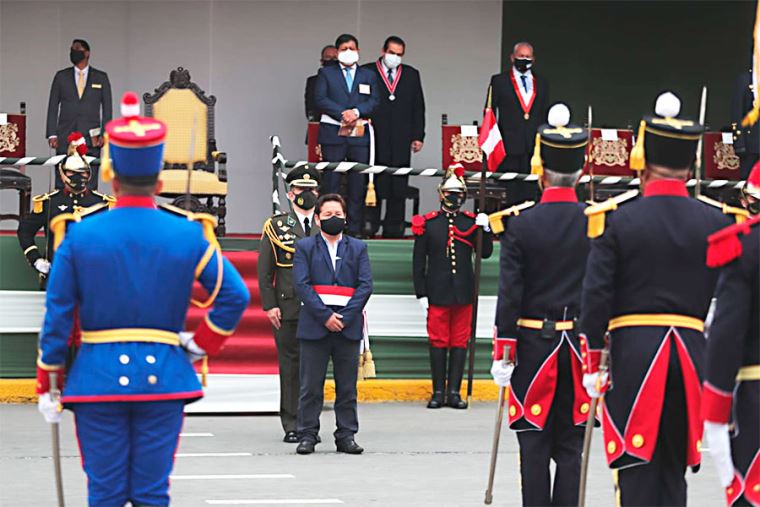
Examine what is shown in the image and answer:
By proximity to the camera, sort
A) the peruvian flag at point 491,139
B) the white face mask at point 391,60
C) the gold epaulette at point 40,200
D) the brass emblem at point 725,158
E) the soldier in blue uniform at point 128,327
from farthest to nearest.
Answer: the brass emblem at point 725,158 < the white face mask at point 391,60 < the peruvian flag at point 491,139 < the gold epaulette at point 40,200 < the soldier in blue uniform at point 128,327

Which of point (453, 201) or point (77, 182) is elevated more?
point (77, 182)

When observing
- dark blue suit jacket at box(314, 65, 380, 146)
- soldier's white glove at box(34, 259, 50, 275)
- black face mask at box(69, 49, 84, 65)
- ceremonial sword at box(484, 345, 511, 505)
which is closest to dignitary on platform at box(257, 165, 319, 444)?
soldier's white glove at box(34, 259, 50, 275)

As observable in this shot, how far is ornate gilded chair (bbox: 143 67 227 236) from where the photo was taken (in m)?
14.8

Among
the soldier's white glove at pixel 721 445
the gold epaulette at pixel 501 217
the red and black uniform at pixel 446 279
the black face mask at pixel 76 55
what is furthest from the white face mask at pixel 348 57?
the soldier's white glove at pixel 721 445

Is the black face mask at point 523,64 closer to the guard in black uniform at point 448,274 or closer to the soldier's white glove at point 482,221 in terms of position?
the guard in black uniform at point 448,274

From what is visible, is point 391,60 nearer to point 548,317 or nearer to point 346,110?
point 346,110

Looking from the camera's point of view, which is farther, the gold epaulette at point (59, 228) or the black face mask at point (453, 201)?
the black face mask at point (453, 201)

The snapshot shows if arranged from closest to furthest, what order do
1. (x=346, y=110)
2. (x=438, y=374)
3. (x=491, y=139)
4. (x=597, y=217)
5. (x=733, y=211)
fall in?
(x=597, y=217) → (x=733, y=211) → (x=438, y=374) → (x=491, y=139) → (x=346, y=110)

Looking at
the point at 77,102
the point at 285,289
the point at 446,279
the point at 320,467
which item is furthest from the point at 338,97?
the point at 320,467

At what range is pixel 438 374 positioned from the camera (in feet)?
43.7

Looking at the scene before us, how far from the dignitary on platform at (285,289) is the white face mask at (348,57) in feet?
9.91

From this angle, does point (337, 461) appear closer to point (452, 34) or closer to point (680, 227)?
point (680, 227)

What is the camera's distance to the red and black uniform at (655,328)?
19.9 ft

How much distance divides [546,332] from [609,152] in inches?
328
